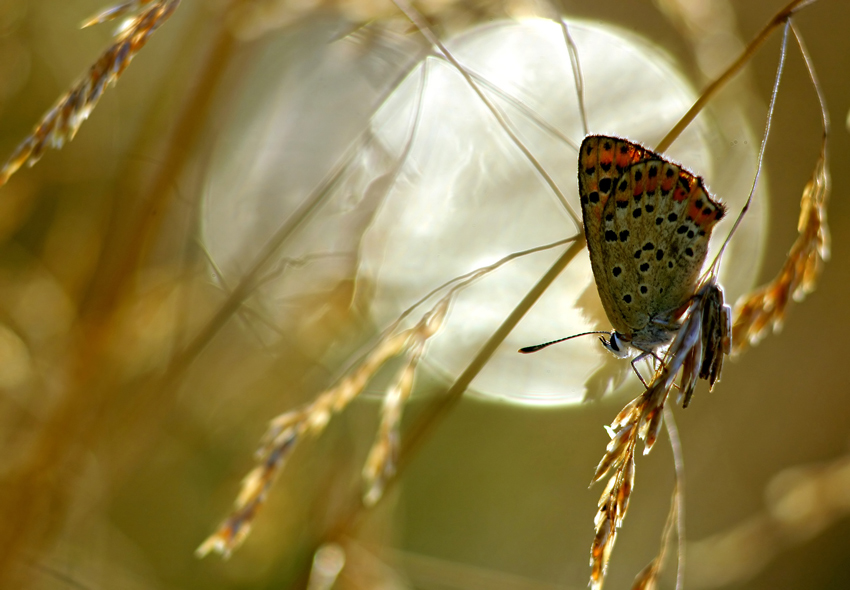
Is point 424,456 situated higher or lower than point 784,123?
lower

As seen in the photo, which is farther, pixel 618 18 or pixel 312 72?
pixel 618 18

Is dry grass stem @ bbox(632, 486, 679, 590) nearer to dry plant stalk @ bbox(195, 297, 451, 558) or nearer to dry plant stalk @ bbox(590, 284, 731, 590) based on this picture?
dry plant stalk @ bbox(590, 284, 731, 590)

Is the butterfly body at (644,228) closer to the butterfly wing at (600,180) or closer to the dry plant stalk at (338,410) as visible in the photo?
the butterfly wing at (600,180)

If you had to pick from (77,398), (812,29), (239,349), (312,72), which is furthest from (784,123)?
(77,398)

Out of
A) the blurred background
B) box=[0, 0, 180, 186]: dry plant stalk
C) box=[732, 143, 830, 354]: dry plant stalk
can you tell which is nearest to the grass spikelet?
box=[732, 143, 830, 354]: dry plant stalk

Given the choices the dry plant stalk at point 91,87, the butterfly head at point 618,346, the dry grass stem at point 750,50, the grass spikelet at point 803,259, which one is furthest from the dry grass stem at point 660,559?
the dry plant stalk at point 91,87

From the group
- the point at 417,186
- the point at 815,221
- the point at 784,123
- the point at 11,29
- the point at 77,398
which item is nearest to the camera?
the point at 815,221

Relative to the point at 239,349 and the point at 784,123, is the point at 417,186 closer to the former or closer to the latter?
the point at 239,349

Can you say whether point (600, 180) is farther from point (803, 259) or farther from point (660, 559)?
point (660, 559)
